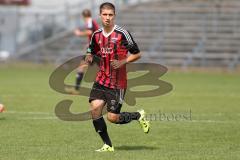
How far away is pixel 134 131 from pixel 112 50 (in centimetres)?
263

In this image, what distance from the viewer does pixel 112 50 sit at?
9.21m

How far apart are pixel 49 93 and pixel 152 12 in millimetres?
18313

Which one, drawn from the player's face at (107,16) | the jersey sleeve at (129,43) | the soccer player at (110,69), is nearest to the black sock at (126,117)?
the soccer player at (110,69)

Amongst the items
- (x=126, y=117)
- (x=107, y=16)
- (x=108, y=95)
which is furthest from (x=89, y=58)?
(x=126, y=117)

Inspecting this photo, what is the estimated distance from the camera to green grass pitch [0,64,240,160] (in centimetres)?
880

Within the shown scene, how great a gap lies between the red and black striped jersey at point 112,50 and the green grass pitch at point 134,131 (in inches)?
36.3

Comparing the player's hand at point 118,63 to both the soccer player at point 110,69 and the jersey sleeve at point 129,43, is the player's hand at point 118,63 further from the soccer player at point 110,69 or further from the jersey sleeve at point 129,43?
the jersey sleeve at point 129,43

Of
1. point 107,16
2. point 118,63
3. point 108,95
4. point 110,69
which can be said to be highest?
point 107,16

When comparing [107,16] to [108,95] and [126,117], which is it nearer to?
[108,95]

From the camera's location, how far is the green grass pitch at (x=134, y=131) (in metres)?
8.80

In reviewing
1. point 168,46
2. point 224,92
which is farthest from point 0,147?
point 168,46

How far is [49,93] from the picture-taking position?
19969 millimetres

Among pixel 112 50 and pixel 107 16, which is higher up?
pixel 107 16

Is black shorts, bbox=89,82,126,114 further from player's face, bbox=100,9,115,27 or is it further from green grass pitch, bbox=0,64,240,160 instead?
player's face, bbox=100,9,115,27
